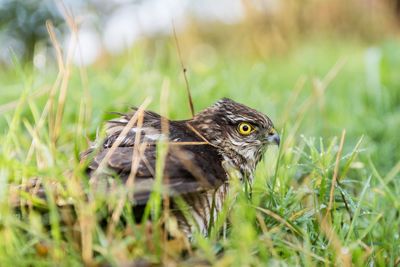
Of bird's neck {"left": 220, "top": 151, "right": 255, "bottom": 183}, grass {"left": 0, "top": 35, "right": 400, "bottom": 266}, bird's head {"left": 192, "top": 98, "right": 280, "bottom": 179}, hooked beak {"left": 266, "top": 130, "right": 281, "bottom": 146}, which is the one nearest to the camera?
grass {"left": 0, "top": 35, "right": 400, "bottom": 266}

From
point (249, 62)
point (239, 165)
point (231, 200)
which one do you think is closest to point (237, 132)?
point (239, 165)

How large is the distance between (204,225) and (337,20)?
10253 millimetres

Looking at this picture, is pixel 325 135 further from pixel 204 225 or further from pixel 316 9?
pixel 316 9

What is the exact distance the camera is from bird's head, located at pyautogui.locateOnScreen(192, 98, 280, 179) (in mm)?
3658

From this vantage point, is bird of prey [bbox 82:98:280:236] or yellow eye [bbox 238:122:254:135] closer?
bird of prey [bbox 82:98:280:236]

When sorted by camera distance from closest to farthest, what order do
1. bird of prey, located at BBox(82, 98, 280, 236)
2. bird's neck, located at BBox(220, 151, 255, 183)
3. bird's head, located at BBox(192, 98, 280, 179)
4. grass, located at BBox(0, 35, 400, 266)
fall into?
grass, located at BBox(0, 35, 400, 266) < bird of prey, located at BBox(82, 98, 280, 236) < bird's neck, located at BBox(220, 151, 255, 183) < bird's head, located at BBox(192, 98, 280, 179)

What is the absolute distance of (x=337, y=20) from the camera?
12.6 metres

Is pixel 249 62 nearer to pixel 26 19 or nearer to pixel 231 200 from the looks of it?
pixel 26 19

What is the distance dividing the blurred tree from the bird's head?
366 inches

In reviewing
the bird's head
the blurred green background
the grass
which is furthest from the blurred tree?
the bird's head

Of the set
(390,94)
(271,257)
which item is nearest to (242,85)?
(390,94)

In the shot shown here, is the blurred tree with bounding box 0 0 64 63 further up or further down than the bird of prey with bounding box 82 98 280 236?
further up

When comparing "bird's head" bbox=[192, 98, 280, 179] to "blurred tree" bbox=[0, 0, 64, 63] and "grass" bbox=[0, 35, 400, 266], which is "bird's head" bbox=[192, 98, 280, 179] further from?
"blurred tree" bbox=[0, 0, 64, 63]

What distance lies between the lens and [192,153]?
323 centimetres
